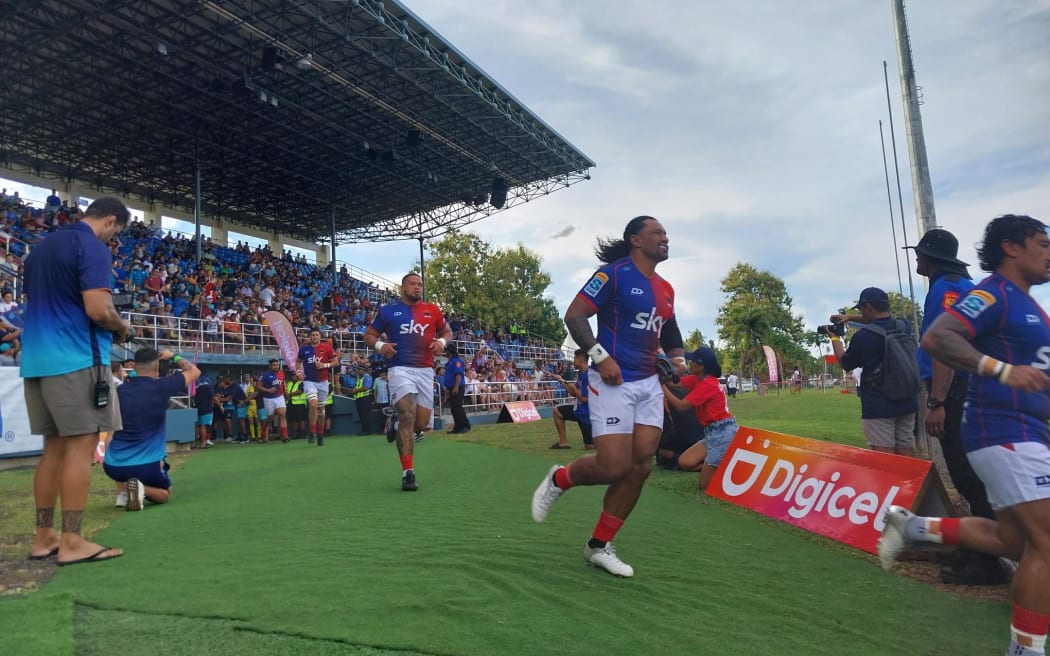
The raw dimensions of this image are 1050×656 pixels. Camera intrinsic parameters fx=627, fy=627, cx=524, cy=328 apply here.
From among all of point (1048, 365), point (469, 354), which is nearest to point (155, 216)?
point (469, 354)

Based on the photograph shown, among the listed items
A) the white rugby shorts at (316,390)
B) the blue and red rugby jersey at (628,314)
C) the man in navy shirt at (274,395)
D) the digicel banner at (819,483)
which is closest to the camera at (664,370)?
the blue and red rugby jersey at (628,314)

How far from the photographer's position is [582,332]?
3.69 meters

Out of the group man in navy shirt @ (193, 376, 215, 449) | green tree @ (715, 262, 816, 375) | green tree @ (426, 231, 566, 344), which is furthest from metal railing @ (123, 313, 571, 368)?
green tree @ (715, 262, 816, 375)

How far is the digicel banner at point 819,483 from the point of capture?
439cm

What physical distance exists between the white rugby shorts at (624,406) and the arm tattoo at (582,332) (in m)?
0.20

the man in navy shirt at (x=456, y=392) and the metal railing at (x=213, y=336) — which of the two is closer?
the man in navy shirt at (x=456, y=392)

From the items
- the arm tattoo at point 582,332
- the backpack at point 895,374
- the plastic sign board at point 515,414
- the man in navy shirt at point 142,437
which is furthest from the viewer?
the plastic sign board at point 515,414

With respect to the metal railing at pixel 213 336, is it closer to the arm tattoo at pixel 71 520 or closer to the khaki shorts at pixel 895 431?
the arm tattoo at pixel 71 520

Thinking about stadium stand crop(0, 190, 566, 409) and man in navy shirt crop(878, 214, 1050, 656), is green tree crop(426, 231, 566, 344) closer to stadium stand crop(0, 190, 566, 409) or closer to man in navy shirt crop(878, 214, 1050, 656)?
stadium stand crop(0, 190, 566, 409)

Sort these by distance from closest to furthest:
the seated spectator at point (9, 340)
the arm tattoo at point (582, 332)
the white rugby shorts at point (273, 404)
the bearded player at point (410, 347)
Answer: the arm tattoo at point (582, 332), the bearded player at point (410, 347), the seated spectator at point (9, 340), the white rugby shorts at point (273, 404)

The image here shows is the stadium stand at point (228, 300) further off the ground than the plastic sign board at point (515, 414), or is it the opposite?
the stadium stand at point (228, 300)

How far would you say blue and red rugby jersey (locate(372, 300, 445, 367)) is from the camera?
21.9ft

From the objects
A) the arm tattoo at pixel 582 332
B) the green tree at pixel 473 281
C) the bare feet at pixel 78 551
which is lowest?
the bare feet at pixel 78 551

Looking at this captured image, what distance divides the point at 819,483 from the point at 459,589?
3501 millimetres
